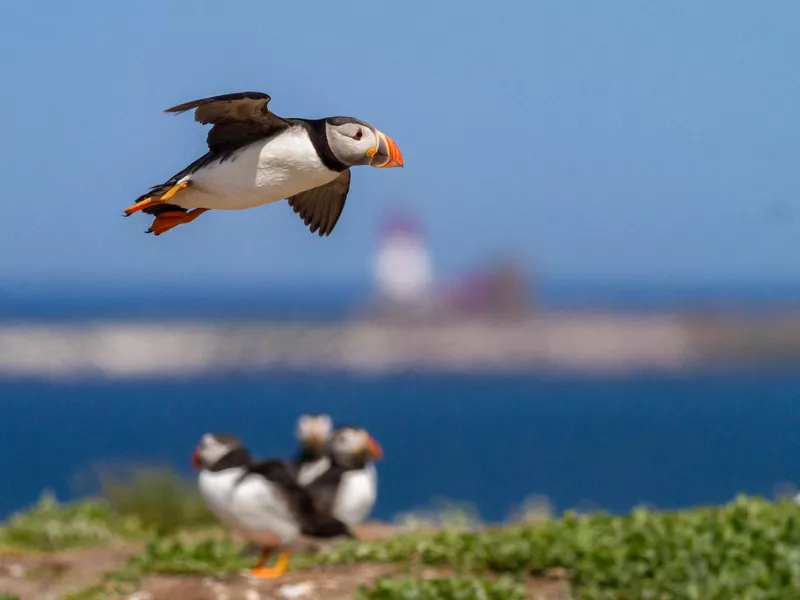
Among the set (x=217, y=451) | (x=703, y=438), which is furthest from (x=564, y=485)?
(x=217, y=451)

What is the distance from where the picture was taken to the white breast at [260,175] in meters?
2.25

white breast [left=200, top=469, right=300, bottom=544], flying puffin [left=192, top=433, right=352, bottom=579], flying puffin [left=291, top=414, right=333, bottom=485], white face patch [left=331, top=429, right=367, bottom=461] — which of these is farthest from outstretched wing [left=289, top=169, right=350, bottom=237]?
flying puffin [left=291, top=414, right=333, bottom=485]

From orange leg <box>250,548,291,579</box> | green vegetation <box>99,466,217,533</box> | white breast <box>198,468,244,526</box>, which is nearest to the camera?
A: orange leg <box>250,548,291,579</box>

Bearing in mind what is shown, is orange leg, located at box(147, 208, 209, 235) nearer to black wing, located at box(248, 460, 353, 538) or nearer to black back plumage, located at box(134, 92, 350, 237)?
black back plumage, located at box(134, 92, 350, 237)

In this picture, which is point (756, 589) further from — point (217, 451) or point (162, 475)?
point (162, 475)

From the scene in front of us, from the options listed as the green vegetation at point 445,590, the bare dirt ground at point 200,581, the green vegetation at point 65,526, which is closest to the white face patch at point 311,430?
the bare dirt ground at point 200,581

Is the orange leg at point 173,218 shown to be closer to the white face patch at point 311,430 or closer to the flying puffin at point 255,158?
the flying puffin at point 255,158

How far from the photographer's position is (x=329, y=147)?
2.24 meters

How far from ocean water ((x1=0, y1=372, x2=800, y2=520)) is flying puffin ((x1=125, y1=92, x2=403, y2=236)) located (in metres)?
9.91

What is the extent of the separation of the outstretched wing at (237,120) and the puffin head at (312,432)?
665 centimetres

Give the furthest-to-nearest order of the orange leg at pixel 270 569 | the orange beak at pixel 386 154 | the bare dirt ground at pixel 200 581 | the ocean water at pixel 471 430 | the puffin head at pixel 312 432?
the ocean water at pixel 471 430, the puffin head at pixel 312 432, the orange leg at pixel 270 569, the bare dirt ground at pixel 200 581, the orange beak at pixel 386 154

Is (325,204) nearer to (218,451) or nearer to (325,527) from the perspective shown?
(218,451)

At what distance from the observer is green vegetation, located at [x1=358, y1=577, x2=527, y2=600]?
6281 mm

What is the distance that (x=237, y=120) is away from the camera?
2.42m
